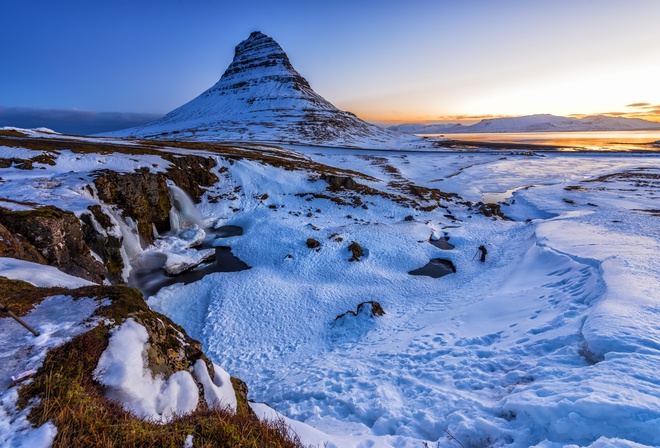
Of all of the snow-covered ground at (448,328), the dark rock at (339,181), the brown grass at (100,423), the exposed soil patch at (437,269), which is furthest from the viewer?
the dark rock at (339,181)

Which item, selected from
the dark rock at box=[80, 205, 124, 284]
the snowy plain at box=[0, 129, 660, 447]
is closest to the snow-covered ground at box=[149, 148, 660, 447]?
the snowy plain at box=[0, 129, 660, 447]

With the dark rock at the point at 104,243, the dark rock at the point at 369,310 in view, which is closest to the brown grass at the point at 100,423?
the dark rock at the point at 369,310

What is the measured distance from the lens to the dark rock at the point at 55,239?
42.9 ft

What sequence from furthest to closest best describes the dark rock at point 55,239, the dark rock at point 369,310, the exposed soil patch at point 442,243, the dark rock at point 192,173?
the dark rock at point 192,173, the exposed soil patch at point 442,243, the dark rock at point 369,310, the dark rock at point 55,239

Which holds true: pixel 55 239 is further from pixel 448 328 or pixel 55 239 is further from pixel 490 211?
pixel 490 211

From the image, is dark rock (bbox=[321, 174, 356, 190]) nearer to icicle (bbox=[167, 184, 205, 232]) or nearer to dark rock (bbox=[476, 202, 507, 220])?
dark rock (bbox=[476, 202, 507, 220])

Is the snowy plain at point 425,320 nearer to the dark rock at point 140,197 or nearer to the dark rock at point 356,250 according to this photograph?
the dark rock at point 356,250

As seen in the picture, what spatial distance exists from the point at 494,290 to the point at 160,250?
23510 millimetres

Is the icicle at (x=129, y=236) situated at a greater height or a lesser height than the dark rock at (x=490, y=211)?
greater

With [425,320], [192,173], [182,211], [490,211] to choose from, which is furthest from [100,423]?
[490,211]

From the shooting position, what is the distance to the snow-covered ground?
6434mm

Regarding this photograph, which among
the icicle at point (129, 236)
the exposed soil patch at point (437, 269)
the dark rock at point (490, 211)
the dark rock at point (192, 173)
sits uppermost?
the dark rock at point (192, 173)

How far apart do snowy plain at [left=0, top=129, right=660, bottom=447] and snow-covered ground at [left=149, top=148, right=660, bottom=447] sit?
6 cm

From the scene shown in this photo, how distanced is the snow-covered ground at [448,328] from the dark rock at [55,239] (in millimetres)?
4093
